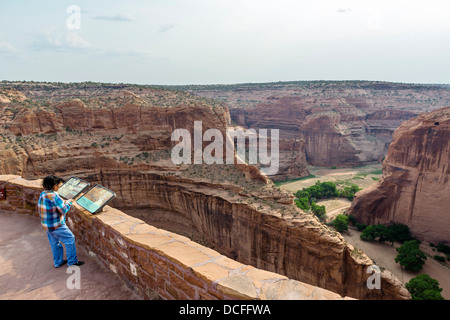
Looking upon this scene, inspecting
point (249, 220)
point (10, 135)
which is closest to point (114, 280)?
point (249, 220)

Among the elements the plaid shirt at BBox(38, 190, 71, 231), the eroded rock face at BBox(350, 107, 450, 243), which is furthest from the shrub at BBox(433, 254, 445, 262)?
the plaid shirt at BBox(38, 190, 71, 231)

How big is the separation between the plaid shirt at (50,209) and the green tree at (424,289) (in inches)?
803

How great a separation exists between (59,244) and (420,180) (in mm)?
28521

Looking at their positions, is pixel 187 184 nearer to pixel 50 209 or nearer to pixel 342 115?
pixel 50 209

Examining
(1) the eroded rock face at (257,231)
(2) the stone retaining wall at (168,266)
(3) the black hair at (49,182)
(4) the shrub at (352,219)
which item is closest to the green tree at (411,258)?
(1) the eroded rock face at (257,231)

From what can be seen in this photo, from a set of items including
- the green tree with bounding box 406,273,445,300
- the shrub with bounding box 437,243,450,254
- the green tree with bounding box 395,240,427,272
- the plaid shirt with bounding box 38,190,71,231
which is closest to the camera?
the plaid shirt with bounding box 38,190,71,231

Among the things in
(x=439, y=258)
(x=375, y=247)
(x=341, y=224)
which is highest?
(x=341, y=224)

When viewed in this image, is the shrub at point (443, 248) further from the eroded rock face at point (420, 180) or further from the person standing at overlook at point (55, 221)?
the person standing at overlook at point (55, 221)

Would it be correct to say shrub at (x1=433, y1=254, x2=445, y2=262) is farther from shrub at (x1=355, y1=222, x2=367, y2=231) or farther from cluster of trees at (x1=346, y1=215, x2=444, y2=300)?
shrub at (x1=355, y1=222, x2=367, y2=231)

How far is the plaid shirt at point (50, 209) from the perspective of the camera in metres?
5.22

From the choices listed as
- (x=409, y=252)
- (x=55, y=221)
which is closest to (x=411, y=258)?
(x=409, y=252)

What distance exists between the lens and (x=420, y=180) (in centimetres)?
2430

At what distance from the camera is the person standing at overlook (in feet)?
17.2
